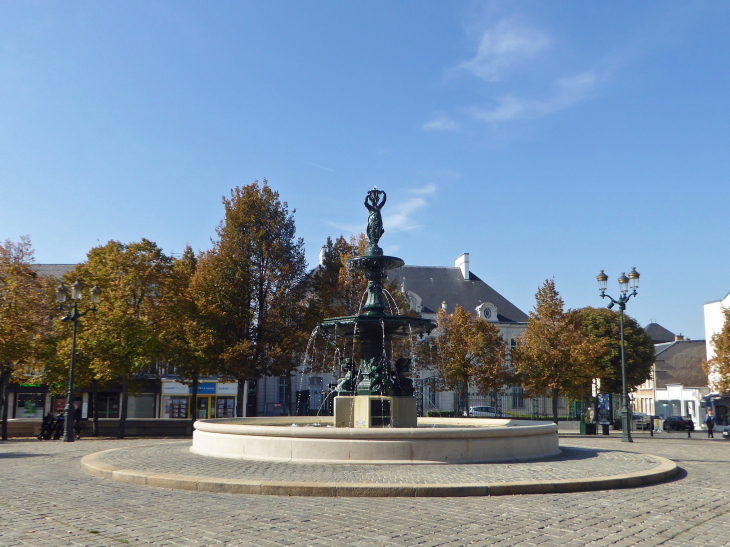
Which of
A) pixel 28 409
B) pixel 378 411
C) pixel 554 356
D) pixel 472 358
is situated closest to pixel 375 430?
pixel 378 411

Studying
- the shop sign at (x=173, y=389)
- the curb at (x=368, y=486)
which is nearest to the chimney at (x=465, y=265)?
the shop sign at (x=173, y=389)

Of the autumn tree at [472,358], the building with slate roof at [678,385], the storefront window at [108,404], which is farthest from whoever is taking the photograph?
the building with slate roof at [678,385]

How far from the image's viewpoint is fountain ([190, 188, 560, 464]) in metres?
11.8

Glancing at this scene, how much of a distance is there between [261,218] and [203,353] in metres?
7.74

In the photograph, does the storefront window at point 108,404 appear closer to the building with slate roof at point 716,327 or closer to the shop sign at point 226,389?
the shop sign at point 226,389

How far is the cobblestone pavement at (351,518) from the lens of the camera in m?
6.31

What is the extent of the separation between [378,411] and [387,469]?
4019 mm

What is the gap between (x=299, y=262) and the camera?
1248 inches

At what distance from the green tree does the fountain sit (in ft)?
122

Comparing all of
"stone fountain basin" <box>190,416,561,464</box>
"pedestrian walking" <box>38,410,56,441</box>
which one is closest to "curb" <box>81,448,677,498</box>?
"stone fountain basin" <box>190,416,561,464</box>

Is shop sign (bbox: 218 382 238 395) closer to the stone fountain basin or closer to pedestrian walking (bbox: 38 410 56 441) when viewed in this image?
pedestrian walking (bbox: 38 410 56 441)

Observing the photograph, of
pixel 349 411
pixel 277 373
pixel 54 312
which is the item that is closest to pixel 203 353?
pixel 277 373

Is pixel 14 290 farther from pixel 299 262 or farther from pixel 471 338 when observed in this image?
pixel 471 338

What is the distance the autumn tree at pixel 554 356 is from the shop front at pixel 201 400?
66.5ft
